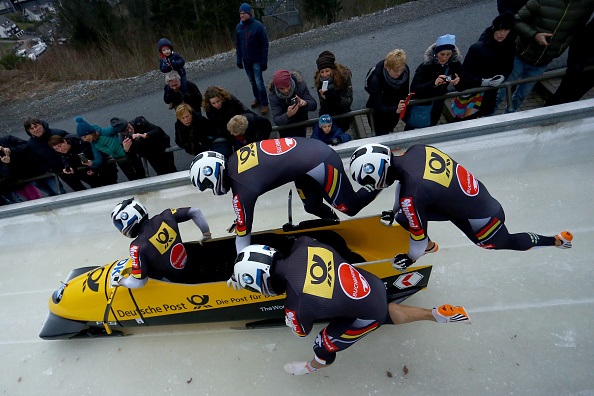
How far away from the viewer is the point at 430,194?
212 centimetres

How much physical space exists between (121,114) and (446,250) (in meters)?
6.55

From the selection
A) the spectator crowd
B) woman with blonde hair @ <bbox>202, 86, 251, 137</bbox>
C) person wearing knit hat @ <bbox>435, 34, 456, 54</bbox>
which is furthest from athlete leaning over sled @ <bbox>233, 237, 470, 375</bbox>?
person wearing knit hat @ <bbox>435, 34, 456, 54</bbox>

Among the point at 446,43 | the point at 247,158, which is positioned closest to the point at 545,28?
the point at 446,43

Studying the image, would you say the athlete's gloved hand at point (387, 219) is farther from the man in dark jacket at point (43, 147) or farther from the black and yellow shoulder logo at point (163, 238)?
the man in dark jacket at point (43, 147)

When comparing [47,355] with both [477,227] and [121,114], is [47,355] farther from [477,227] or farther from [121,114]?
[121,114]

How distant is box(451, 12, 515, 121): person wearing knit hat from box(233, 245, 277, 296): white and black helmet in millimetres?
2583

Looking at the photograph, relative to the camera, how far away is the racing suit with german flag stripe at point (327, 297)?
6.13 ft

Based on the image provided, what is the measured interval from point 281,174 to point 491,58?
7.35 ft

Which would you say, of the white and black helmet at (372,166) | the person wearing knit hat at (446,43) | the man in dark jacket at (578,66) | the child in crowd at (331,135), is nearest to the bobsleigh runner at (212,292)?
the white and black helmet at (372,166)

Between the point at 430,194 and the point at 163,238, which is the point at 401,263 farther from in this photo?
the point at 163,238

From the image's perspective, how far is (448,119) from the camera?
519cm

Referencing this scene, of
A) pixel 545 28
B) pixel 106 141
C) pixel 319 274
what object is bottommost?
pixel 319 274

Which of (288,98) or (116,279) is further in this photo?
(288,98)

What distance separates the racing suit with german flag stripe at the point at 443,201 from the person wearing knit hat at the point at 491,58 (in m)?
1.52
